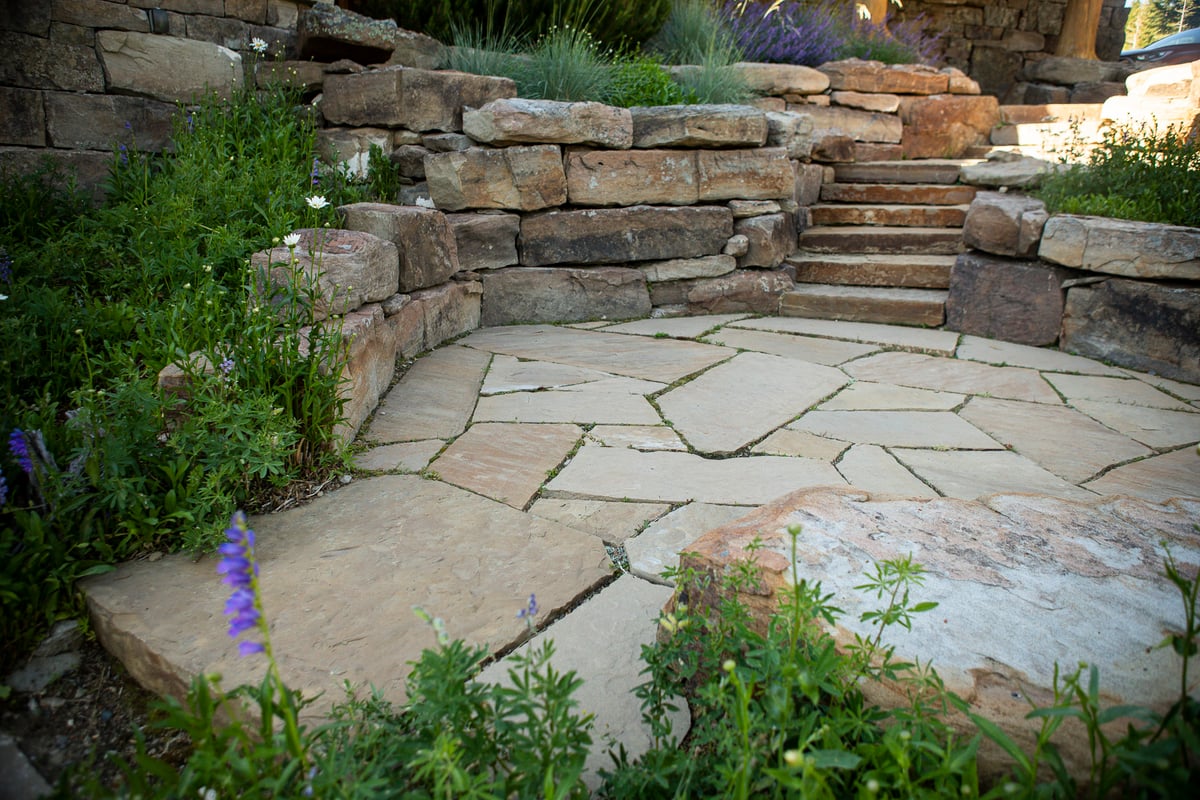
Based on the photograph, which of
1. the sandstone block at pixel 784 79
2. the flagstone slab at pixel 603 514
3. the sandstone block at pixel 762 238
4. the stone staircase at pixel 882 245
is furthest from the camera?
the sandstone block at pixel 784 79

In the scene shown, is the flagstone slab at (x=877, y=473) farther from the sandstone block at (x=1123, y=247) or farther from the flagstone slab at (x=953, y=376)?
the sandstone block at (x=1123, y=247)

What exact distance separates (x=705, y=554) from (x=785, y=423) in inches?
64.8

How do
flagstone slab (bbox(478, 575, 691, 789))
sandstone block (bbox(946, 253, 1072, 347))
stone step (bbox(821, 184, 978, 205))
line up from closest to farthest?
flagstone slab (bbox(478, 575, 691, 789)) → sandstone block (bbox(946, 253, 1072, 347)) → stone step (bbox(821, 184, 978, 205))

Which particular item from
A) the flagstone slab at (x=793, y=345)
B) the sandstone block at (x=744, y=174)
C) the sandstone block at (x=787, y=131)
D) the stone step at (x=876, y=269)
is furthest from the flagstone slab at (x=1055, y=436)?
the sandstone block at (x=787, y=131)

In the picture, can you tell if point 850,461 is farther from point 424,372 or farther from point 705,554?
point 424,372

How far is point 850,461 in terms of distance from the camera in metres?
2.69

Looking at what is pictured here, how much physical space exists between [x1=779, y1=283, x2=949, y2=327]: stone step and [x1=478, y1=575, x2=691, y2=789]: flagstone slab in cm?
342

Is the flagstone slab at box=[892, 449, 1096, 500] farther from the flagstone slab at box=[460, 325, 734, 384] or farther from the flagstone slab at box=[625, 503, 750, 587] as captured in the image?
the flagstone slab at box=[460, 325, 734, 384]

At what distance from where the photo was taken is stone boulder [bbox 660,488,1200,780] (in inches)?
46.8

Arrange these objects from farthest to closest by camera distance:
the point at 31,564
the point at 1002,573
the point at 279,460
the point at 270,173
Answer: the point at 270,173 < the point at 279,460 < the point at 31,564 < the point at 1002,573

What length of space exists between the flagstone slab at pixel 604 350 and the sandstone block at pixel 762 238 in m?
1.11

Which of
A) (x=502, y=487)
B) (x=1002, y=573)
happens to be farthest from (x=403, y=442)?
(x=1002, y=573)

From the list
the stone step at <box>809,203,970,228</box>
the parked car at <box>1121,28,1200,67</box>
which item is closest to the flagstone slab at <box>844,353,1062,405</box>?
the stone step at <box>809,203,970,228</box>

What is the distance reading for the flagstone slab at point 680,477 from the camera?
240 cm
